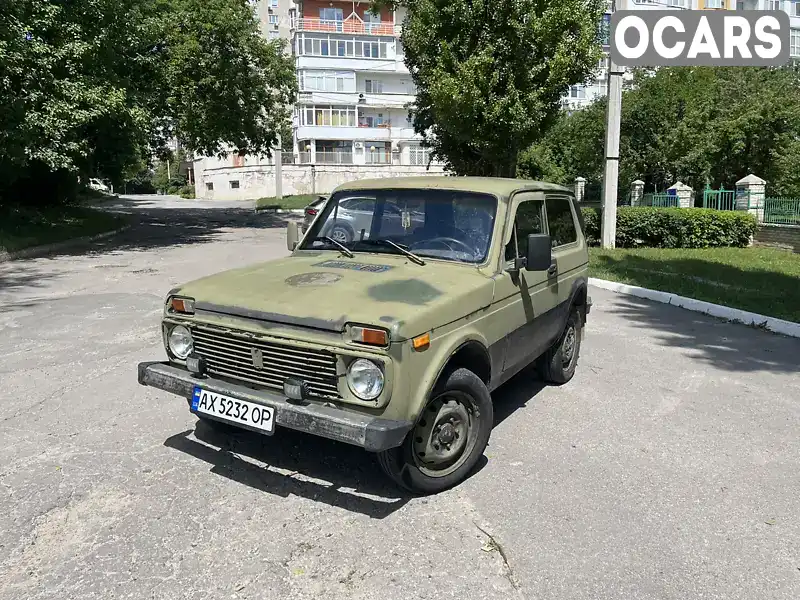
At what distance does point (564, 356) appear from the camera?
Answer: 5.89 metres

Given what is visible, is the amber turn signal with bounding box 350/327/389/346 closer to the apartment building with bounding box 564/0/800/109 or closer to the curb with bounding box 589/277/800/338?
the curb with bounding box 589/277/800/338

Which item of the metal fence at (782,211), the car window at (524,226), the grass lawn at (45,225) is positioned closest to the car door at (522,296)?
the car window at (524,226)

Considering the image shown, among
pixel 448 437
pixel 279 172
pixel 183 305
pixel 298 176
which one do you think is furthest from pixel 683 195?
pixel 298 176

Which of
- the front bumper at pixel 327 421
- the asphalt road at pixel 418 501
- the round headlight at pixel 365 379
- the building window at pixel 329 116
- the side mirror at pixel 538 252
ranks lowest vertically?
the asphalt road at pixel 418 501

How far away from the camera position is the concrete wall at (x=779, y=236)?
16.7m

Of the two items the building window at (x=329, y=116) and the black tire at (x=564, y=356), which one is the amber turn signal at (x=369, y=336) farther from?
the building window at (x=329, y=116)

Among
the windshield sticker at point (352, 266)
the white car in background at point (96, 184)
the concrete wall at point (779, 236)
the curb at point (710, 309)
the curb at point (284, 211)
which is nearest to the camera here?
the windshield sticker at point (352, 266)

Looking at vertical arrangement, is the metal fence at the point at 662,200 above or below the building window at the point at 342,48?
below

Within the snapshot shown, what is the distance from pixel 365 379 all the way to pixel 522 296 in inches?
67.0

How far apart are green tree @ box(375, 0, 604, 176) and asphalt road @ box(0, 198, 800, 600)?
1197 cm

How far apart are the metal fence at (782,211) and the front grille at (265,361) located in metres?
17.7

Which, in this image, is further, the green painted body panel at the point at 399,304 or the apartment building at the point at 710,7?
the apartment building at the point at 710,7

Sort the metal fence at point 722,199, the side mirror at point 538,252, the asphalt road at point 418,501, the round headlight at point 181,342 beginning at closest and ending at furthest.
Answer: the asphalt road at point 418,501 < the round headlight at point 181,342 < the side mirror at point 538,252 < the metal fence at point 722,199

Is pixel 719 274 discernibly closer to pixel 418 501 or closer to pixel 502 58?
pixel 502 58
